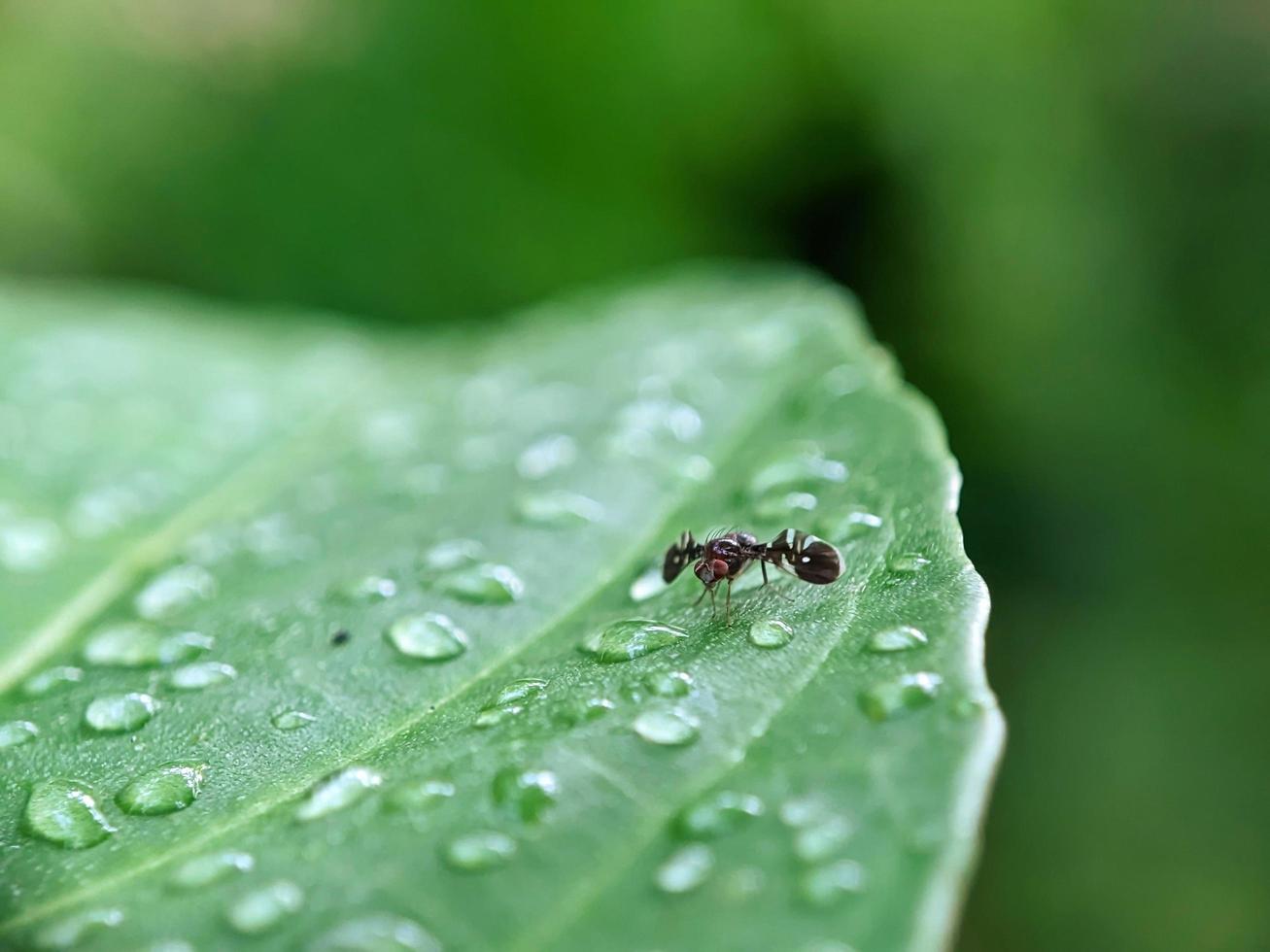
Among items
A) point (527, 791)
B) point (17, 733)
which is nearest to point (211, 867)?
point (527, 791)

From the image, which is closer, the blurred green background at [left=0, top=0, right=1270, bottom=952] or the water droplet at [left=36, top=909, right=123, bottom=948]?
the water droplet at [left=36, top=909, right=123, bottom=948]

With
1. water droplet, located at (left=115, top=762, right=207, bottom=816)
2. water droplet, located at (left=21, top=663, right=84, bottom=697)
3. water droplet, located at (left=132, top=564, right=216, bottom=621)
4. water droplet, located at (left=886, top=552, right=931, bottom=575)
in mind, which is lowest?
water droplet, located at (left=21, top=663, right=84, bottom=697)

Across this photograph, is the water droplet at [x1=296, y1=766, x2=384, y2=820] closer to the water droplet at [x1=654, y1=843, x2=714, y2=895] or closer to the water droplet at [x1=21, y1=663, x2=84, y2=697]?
the water droplet at [x1=654, y1=843, x2=714, y2=895]

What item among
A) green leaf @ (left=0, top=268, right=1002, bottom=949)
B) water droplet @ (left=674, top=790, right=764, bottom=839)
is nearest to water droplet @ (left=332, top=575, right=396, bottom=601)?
green leaf @ (left=0, top=268, right=1002, bottom=949)

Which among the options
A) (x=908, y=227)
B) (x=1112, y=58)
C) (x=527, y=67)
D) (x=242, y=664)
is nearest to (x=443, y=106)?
(x=527, y=67)

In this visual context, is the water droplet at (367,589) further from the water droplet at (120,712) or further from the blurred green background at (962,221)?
the blurred green background at (962,221)

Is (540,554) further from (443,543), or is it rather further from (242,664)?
(242,664)
